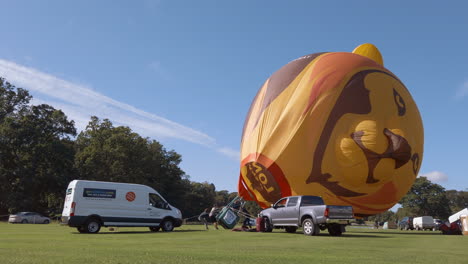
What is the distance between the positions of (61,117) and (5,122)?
26.6 feet

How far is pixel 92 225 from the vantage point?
2033 centimetres

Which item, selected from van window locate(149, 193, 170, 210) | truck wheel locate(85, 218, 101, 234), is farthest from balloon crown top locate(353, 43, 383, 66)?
truck wheel locate(85, 218, 101, 234)

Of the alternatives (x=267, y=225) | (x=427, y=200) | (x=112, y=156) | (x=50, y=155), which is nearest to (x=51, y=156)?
(x=50, y=155)

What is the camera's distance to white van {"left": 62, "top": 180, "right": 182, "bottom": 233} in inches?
794

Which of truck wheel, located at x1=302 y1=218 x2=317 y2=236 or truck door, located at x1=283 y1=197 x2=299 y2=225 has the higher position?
truck door, located at x1=283 y1=197 x2=299 y2=225

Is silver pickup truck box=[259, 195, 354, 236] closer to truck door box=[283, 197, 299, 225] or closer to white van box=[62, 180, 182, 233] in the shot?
truck door box=[283, 197, 299, 225]

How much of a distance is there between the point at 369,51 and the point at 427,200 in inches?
2383

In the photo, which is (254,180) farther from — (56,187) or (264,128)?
(56,187)

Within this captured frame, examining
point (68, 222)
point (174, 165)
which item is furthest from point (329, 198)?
point (174, 165)

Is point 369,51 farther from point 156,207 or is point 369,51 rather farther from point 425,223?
point 425,223

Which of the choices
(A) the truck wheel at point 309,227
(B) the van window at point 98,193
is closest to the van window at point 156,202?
(B) the van window at point 98,193

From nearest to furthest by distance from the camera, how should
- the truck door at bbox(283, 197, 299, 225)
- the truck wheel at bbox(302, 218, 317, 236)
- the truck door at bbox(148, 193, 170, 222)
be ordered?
the truck wheel at bbox(302, 218, 317, 236) → the truck door at bbox(283, 197, 299, 225) → the truck door at bbox(148, 193, 170, 222)

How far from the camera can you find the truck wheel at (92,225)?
2020 cm

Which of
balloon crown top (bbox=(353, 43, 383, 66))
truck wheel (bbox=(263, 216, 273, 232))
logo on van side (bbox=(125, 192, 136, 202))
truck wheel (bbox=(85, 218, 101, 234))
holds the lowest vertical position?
truck wheel (bbox=(85, 218, 101, 234))
